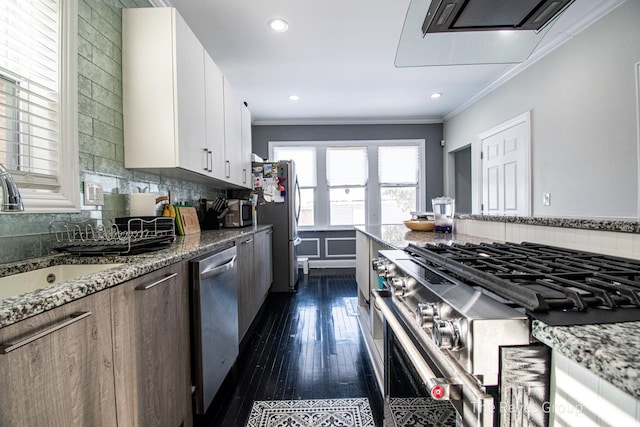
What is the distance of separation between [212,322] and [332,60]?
9.51 feet

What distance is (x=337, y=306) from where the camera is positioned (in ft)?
10.6

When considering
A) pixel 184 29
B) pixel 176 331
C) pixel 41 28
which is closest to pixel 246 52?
pixel 184 29

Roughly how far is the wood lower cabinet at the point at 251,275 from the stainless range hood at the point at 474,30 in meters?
1.69

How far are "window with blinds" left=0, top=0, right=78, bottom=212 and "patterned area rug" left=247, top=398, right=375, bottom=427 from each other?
1.40m

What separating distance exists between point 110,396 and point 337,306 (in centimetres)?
256

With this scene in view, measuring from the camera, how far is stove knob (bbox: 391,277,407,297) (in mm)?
881

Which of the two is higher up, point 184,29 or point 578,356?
point 184,29

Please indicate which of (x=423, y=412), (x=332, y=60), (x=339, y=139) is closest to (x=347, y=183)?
(x=339, y=139)

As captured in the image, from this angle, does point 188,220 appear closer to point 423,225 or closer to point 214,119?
point 214,119

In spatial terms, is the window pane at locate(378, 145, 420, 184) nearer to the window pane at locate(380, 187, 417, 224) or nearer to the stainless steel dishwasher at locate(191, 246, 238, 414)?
the window pane at locate(380, 187, 417, 224)

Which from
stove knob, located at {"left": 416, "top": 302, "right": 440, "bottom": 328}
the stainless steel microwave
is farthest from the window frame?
stove knob, located at {"left": 416, "top": 302, "right": 440, "bottom": 328}

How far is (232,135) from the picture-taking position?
2.91 meters

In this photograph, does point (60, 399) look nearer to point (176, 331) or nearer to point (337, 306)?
point (176, 331)

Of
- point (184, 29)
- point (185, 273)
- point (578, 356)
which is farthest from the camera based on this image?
point (184, 29)
